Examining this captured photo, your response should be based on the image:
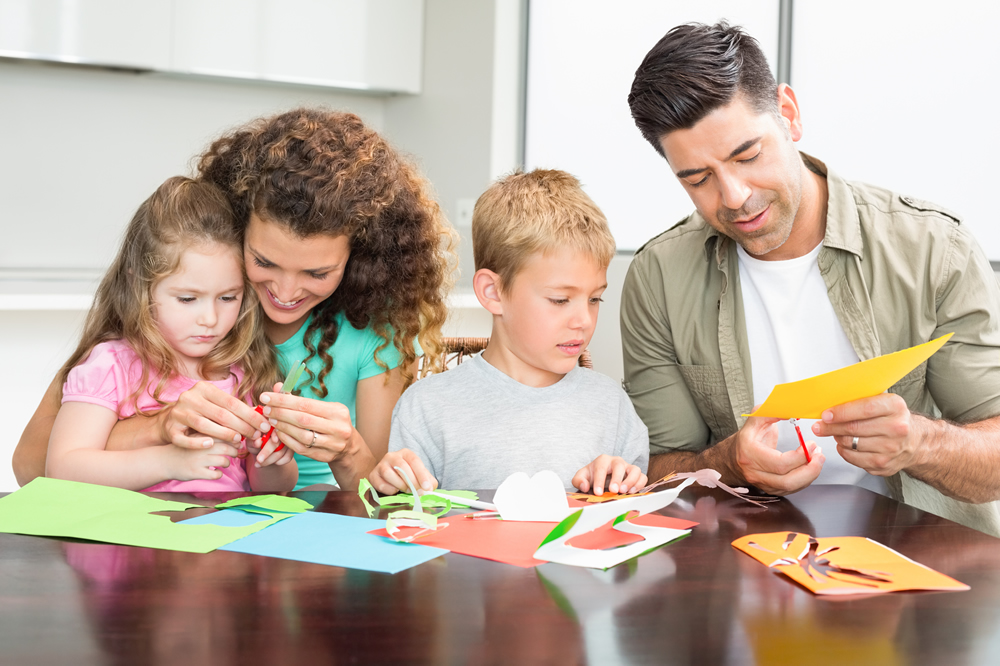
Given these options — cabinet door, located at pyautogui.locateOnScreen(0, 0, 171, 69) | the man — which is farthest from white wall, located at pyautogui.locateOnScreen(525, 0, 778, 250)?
the man

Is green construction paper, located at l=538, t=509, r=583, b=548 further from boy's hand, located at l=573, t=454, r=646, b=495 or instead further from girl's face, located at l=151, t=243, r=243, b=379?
girl's face, located at l=151, t=243, r=243, b=379

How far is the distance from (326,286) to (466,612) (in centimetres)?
81

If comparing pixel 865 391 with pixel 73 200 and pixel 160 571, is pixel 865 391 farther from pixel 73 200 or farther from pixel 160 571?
pixel 73 200

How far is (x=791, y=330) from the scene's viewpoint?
5.08 feet

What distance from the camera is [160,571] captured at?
30.8 inches

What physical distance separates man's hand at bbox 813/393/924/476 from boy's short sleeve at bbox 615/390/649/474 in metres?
0.34

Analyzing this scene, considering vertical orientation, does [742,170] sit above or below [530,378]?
above

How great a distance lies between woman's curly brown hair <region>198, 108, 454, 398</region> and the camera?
1346 mm

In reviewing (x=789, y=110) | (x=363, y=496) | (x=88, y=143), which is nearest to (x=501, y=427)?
(x=363, y=496)

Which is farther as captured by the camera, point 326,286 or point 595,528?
point 326,286

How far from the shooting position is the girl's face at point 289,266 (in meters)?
1.34

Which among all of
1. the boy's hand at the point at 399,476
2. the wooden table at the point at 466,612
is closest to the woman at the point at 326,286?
the boy's hand at the point at 399,476

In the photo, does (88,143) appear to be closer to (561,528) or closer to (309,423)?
(309,423)

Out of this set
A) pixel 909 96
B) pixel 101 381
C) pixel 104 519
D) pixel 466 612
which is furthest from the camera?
pixel 909 96
